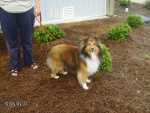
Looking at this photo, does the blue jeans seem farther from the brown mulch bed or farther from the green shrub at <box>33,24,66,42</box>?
the green shrub at <box>33,24,66,42</box>

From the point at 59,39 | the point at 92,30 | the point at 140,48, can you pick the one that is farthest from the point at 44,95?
the point at 92,30

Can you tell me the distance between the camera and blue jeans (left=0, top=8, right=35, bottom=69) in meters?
3.80

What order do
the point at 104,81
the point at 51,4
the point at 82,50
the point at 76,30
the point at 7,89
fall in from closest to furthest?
the point at 82,50
the point at 7,89
the point at 104,81
the point at 76,30
the point at 51,4

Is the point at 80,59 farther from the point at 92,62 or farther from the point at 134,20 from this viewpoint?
the point at 134,20

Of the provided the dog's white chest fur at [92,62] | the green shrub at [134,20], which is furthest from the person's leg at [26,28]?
the green shrub at [134,20]

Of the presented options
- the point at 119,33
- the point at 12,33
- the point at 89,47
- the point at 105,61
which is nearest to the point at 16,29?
the point at 12,33

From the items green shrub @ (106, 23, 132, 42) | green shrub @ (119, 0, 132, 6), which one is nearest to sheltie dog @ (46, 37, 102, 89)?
green shrub @ (106, 23, 132, 42)

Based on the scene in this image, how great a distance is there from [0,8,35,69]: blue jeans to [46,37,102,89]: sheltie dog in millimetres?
574

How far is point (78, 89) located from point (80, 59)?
1.81ft

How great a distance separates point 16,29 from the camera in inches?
157

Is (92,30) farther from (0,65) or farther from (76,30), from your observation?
(0,65)

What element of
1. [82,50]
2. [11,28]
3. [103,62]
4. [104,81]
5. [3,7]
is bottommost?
[104,81]

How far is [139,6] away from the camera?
12.4 metres

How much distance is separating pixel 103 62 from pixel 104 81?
0.37 m
